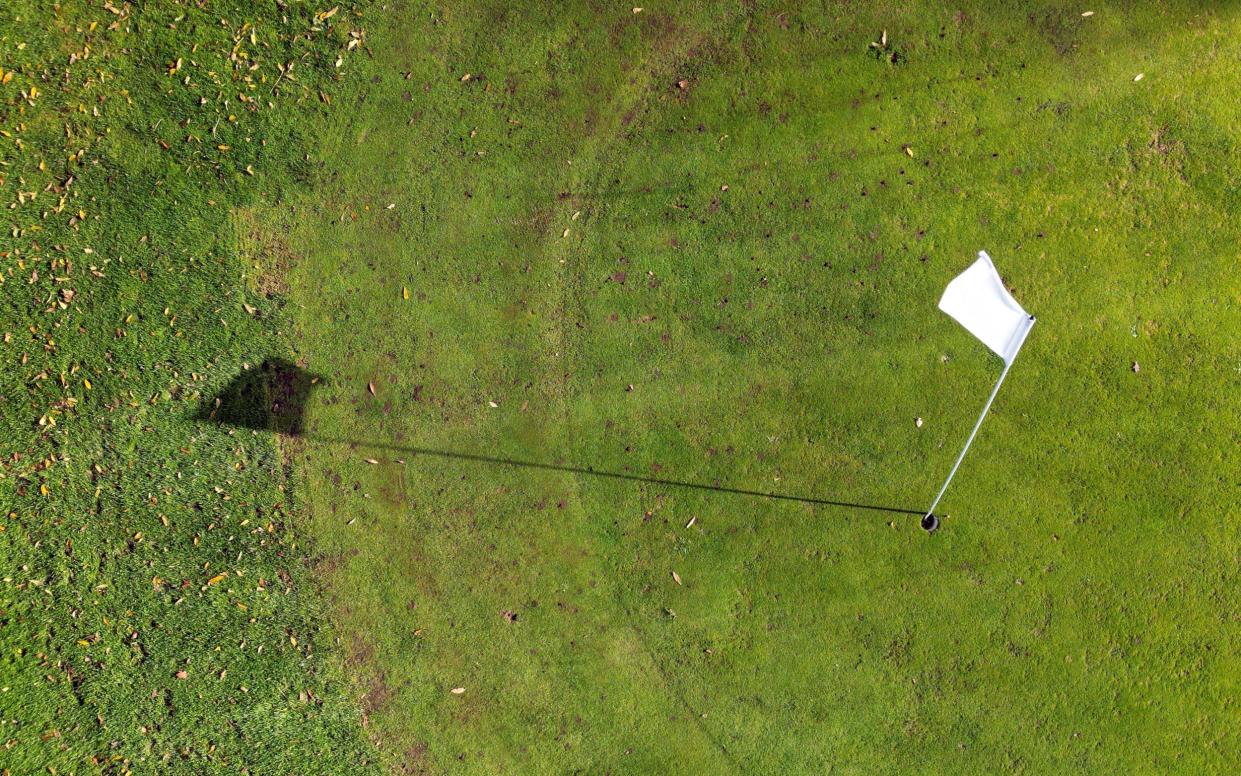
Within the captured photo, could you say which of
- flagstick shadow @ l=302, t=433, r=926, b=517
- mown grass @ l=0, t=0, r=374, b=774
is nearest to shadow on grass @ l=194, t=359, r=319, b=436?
mown grass @ l=0, t=0, r=374, b=774

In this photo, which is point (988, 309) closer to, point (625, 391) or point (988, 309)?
point (988, 309)

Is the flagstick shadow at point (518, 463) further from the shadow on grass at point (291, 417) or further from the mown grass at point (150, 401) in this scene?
the mown grass at point (150, 401)

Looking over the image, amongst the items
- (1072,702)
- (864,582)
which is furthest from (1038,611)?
(864,582)

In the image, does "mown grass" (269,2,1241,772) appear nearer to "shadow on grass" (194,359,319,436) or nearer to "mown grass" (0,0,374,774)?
"shadow on grass" (194,359,319,436)

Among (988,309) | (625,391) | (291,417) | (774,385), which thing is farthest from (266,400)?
(988,309)

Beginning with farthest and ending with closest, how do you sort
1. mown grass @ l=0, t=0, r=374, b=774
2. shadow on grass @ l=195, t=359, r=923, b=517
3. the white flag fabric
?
1. shadow on grass @ l=195, t=359, r=923, b=517
2. mown grass @ l=0, t=0, r=374, b=774
3. the white flag fabric

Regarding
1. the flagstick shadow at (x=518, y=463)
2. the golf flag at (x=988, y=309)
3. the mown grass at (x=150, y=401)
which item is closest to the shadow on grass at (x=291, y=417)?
the flagstick shadow at (x=518, y=463)
